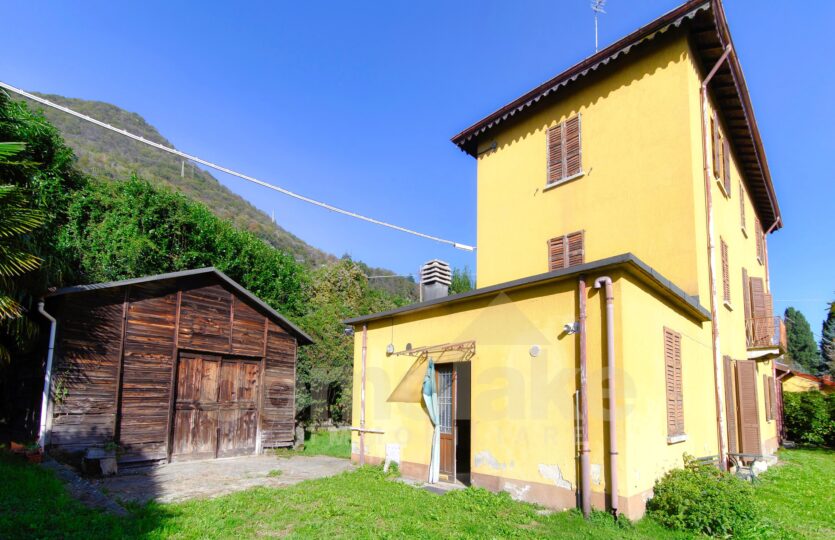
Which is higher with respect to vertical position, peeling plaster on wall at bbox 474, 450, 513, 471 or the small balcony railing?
the small balcony railing

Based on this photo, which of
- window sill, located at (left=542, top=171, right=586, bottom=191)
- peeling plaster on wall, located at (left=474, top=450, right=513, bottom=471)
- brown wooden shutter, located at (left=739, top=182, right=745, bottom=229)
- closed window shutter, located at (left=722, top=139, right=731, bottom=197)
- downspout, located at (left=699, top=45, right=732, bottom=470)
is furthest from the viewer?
brown wooden shutter, located at (left=739, top=182, right=745, bottom=229)

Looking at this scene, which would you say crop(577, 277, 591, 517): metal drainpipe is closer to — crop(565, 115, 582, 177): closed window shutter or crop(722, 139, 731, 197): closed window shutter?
crop(565, 115, 582, 177): closed window shutter

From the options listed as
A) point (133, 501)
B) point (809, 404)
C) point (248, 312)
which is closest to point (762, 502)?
point (133, 501)

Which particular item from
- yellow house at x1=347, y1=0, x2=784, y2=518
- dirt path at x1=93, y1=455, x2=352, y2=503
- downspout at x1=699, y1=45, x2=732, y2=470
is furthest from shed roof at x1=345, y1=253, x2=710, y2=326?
dirt path at x1=93, y1=455, x2=352, y2=503

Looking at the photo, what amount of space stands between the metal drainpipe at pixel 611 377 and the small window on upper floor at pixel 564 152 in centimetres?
530

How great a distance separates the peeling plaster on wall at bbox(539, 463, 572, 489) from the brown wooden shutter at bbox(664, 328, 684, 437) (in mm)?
1932

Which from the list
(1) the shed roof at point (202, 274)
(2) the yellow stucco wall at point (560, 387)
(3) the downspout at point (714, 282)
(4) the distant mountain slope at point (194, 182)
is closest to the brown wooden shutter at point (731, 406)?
(3) the downspout at point (714, 282)

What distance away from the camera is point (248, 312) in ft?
44.3

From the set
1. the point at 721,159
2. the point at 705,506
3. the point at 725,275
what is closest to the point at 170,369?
the point at 705,506

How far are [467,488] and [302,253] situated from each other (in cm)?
4271

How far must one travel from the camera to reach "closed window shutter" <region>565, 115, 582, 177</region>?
12.0 meters

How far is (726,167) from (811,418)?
39.0 ft

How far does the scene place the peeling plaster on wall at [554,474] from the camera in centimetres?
738

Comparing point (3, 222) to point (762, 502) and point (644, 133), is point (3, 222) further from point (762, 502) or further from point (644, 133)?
point (762, 502)
